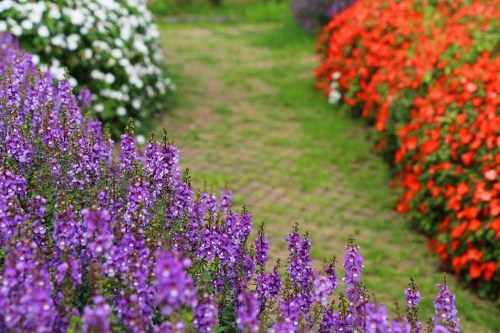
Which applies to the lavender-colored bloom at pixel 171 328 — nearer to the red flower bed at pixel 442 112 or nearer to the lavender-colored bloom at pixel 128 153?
the lavender-colored bloom at pixel 128 153

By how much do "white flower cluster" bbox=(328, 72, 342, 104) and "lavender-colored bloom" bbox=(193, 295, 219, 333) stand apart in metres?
7.76

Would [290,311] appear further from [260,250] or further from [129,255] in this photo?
[129,255]

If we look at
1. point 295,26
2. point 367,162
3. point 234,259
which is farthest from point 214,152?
point 295,26

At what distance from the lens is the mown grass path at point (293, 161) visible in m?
6.17

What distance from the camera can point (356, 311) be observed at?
294 cm

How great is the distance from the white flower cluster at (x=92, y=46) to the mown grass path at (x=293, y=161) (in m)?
0.78

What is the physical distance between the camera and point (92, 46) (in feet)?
27.6

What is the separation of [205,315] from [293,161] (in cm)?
579

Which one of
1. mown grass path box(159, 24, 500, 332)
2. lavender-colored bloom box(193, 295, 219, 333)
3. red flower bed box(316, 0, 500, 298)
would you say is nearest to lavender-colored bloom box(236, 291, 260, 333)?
lavender-colored bloom box(193, 295, 219, 333)

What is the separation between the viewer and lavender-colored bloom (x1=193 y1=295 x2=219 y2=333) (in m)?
2.59

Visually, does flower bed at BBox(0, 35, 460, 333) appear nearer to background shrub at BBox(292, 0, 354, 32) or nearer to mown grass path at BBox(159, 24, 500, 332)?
mown grass path at BBox(159, 24, 500, 332)

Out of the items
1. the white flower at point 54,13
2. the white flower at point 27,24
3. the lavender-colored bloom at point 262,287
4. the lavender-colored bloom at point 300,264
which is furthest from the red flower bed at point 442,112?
the white flower at point 27,24

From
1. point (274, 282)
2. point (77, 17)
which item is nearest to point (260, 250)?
point (274, 282)

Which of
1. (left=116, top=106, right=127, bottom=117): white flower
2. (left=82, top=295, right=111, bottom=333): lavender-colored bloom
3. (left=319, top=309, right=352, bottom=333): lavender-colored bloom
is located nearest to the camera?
(left=82, top=295, right=111, bottom=333): lavender-colored bloom
